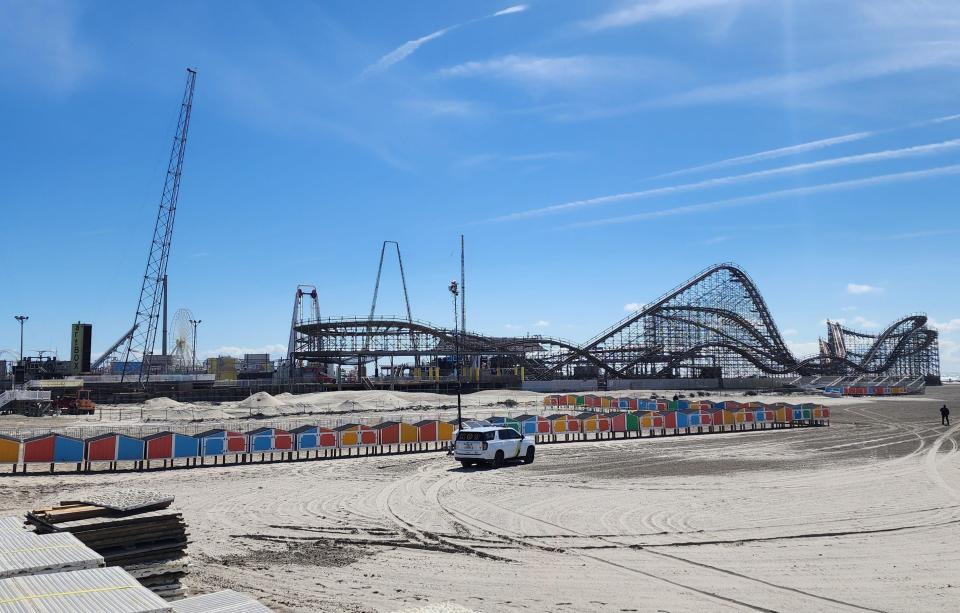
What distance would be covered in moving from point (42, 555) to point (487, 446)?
1966 cm

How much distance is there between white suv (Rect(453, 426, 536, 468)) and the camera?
84.2ft

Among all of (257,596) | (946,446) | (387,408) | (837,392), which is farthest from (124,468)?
(837,392)

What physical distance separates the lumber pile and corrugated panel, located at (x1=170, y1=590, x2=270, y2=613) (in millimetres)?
2273

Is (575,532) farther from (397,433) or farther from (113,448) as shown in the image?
(397,433)

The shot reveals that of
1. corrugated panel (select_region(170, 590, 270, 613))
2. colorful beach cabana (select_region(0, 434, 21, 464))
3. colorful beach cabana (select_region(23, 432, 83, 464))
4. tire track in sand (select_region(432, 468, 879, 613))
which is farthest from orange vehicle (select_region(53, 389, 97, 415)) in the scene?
corrugated panel (select_region(170, 590, 270, 613))

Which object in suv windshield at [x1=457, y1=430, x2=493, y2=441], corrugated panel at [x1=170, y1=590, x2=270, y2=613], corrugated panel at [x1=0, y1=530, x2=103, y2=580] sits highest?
corrugated panel at [x1=0, y1=530, x2=103, y2=580]

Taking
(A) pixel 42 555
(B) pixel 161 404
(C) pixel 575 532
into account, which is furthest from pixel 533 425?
(B) pixel 161 404

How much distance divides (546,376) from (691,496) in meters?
78.7

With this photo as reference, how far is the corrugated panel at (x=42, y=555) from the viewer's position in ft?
20.7

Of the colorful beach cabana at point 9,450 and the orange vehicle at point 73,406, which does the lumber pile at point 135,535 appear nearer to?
the colorful beach cabana at point 9,450

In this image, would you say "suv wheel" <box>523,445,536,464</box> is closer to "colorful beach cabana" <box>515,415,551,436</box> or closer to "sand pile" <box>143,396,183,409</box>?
"colorful beach cabana" <box>515,415,551,436</box>

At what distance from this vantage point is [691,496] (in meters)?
18.7

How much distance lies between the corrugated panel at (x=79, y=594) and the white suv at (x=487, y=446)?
20.0 meters

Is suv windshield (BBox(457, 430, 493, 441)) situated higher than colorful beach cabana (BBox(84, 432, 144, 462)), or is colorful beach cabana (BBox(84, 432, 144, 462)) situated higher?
suv windshield (BBox(457, 430, 493, 441))
